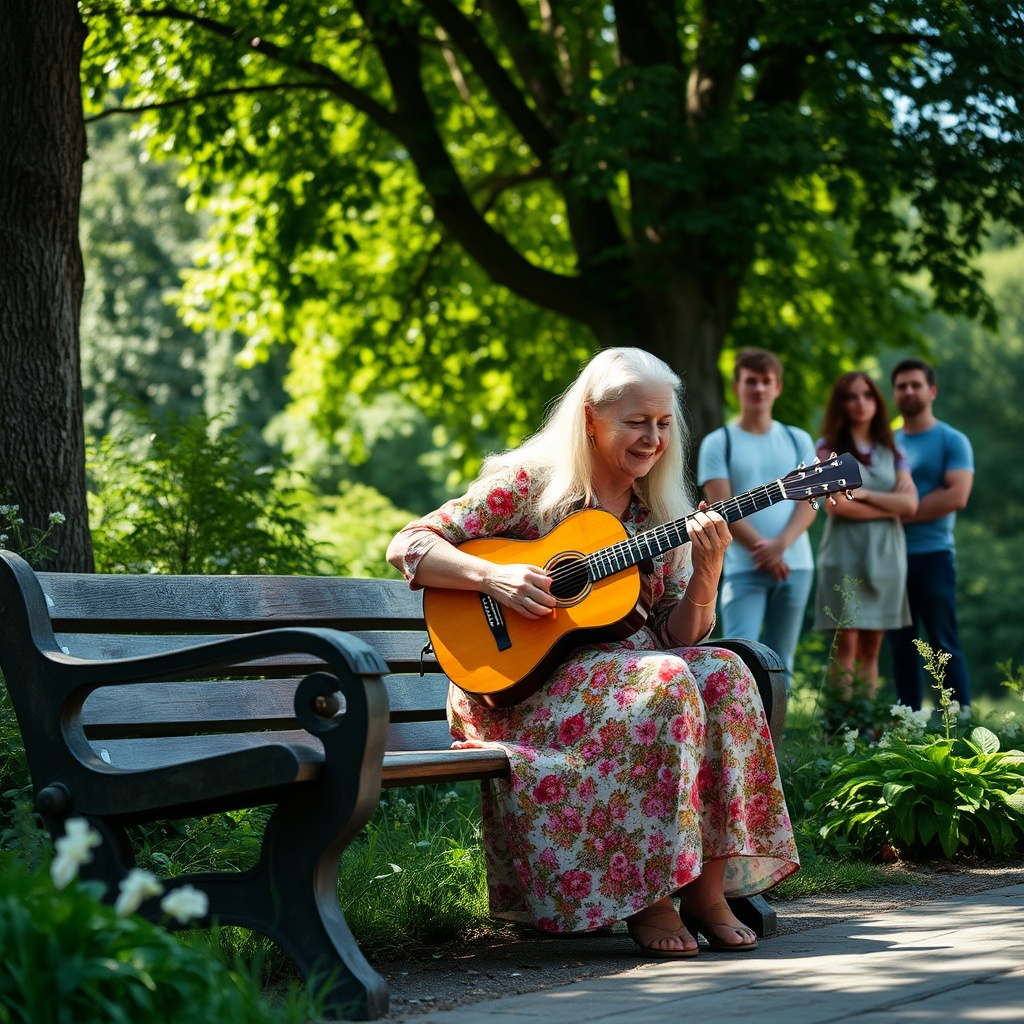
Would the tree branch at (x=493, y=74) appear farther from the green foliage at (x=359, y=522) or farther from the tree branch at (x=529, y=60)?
the green foliage at (x=359, y=522)

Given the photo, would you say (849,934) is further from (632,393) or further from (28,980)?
(28,980)

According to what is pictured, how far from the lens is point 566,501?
13.5 ft

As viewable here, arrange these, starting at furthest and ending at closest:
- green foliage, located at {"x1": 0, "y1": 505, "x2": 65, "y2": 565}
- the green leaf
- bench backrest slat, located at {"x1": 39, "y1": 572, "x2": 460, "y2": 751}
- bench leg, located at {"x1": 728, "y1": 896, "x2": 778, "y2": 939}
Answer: the green leaf → green foliage, located at {"x1": 0, "y1": 505, "x2": 65, "y2": 565} → bench leg, located at {"x1": 728, "y1": 896, "x2": 778, "y2": 939} → bench backrest slat, located at {"x1": 39, "y1": 572, "x2": 460, "y2": 751}

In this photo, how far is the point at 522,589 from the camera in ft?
12.6

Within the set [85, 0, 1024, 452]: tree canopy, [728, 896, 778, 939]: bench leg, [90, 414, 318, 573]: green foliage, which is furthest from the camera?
[85, 0, 1024, 452]: tree canopy

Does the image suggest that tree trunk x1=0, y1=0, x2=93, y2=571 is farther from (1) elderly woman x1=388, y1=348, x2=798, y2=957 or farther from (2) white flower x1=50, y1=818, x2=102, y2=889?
(2) white flower x1=50, y1=818, x2=102, y2=889

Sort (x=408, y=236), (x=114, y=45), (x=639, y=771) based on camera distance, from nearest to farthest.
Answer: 1. (x=639, y=771)
2. (x=114, y=45)
3. (x=408, y=236)

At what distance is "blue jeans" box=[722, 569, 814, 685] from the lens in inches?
277

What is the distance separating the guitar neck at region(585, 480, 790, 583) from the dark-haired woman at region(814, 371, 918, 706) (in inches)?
131

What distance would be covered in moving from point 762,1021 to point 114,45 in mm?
7741

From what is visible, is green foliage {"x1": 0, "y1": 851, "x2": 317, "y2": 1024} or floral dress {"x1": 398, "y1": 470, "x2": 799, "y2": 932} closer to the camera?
green foliage {"x1": 0, "y1": 851, "x2": 317, "y2": 1024}

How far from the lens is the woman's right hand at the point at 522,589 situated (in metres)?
3.83

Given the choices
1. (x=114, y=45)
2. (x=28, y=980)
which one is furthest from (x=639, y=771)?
(x=114, y=45)

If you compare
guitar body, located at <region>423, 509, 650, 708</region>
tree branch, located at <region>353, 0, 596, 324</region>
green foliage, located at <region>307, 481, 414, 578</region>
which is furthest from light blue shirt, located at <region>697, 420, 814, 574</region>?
green foliage, located at <region>307, 481, 414, 578</region>
